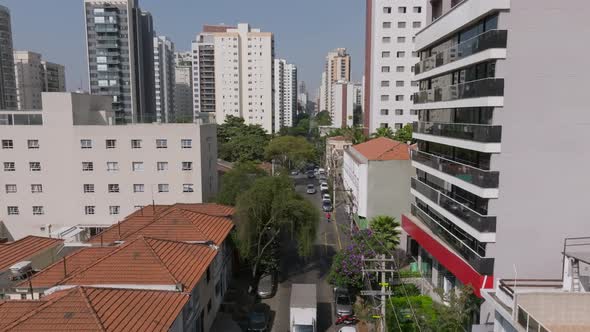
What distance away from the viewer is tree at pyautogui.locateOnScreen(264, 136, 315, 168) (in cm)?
6825

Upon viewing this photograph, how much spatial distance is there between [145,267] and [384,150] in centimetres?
2338

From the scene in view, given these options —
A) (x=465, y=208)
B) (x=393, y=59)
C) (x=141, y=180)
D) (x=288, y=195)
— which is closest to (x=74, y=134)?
(x=141, y=180)

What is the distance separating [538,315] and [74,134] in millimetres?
33126

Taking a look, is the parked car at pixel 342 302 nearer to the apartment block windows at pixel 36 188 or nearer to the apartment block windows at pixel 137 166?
the apartment block windows at pixel 137 166

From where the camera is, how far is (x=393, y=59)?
2469 inches

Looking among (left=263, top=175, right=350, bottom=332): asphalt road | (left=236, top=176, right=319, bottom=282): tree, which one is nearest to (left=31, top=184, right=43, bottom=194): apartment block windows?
(left=236, top=176, right=319, bottom=282): tree

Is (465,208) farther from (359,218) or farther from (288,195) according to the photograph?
(359,218)

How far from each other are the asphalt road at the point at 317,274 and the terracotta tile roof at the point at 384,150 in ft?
21.0

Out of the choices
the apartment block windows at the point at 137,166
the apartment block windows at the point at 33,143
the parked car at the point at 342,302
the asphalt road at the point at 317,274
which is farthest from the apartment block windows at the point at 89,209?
the parked car at the point at 342,302

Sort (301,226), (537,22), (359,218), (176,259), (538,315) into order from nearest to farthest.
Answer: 1. (538,315)
2. (537,22)
3. (176,259)
4. (301,226)
5. (359,218)

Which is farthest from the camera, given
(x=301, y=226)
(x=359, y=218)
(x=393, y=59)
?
(x=393, y=59)

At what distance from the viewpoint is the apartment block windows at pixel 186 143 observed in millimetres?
33594

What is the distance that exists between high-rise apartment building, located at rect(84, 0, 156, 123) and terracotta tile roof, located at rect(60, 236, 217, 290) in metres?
63.9

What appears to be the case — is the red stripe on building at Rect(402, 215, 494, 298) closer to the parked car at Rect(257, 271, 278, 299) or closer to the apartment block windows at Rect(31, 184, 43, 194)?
the parked car at Rect(257, 271, 278, 299)
